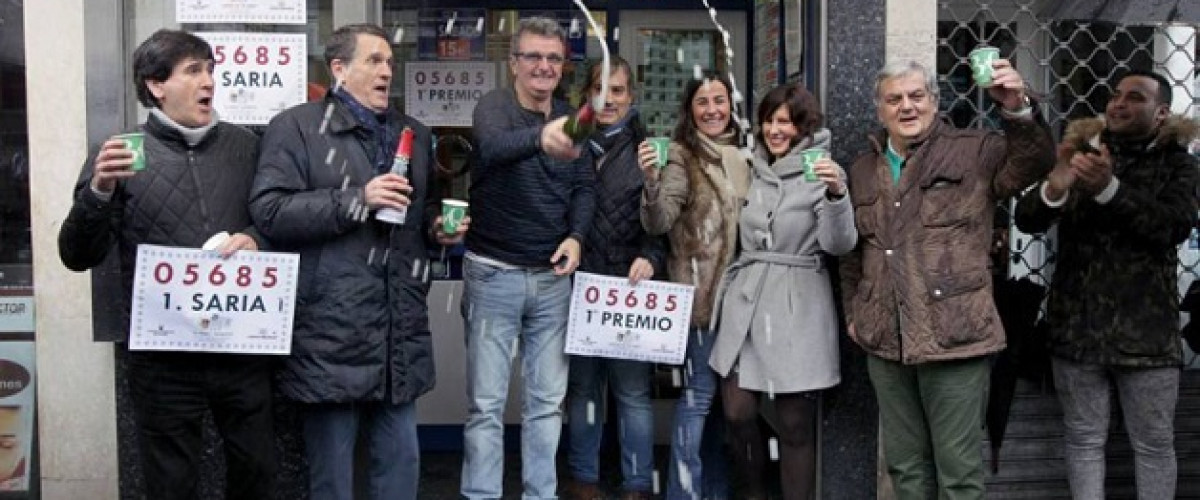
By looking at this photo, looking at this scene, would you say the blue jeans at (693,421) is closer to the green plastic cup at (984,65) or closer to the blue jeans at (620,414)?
the blue jeans at (620,414)

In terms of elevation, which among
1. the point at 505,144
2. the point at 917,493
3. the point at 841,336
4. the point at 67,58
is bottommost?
the point at 917,493

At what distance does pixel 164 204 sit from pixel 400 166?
2.63 ft

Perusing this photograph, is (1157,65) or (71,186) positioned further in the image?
(1157,65)

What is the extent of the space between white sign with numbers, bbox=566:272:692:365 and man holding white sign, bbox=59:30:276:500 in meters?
1.31

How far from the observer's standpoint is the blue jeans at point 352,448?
4.55 meters

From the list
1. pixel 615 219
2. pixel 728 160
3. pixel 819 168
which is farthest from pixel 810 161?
pixel 615 219

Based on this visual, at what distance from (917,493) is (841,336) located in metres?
0.80

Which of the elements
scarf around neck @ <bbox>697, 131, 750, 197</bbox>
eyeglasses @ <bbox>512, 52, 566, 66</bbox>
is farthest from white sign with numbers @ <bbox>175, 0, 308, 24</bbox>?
scarf around neck @ <bbox>697, 131, 750, 197</bbox>

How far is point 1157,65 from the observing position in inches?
227

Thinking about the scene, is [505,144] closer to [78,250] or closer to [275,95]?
[275,95]

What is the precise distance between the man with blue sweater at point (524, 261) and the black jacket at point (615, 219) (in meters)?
0.12

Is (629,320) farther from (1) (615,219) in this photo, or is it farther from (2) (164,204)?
(2) (164,204)

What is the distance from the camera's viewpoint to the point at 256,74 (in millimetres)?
5117

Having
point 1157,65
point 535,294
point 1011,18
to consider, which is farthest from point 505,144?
point 1157,65
